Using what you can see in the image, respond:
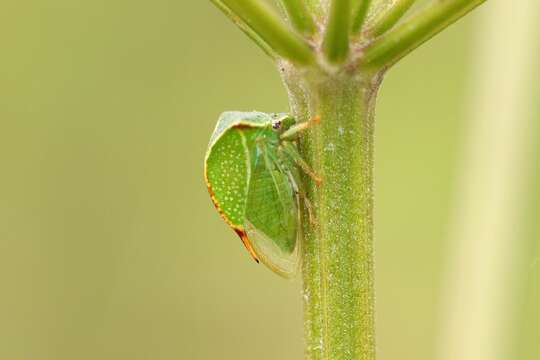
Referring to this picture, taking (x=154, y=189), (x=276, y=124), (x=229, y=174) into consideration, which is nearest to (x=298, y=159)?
(x=276, y=124)

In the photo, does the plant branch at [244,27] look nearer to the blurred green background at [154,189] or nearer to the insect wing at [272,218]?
the insect wing at [272,218]

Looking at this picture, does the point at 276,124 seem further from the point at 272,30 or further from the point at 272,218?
the point at 272,30

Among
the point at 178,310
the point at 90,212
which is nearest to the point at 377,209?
the point at 178,310

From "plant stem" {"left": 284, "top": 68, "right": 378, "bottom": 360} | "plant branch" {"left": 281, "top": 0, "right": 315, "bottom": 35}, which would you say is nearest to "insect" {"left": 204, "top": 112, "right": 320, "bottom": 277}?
"plant stem" {"left": 284, "top": 68, "right": 378, "bottom": 360}

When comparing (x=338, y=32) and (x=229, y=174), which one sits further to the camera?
(x=229, y=174)

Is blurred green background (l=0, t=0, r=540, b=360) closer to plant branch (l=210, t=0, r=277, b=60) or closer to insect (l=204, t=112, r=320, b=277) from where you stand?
insect (l=204, t=112, r=320, b=277)

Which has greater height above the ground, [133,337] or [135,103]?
[135,103]

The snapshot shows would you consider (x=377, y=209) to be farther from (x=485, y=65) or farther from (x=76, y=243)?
(x=485, y=65)
